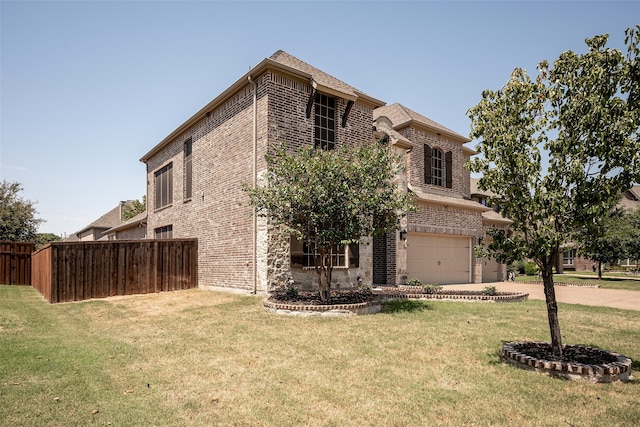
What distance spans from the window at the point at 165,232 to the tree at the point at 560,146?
1755 centimetres

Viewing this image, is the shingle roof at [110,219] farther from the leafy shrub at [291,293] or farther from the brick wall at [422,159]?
the leafy shrub at [291,293]

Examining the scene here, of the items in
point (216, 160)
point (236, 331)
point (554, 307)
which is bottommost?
point (236, 331)

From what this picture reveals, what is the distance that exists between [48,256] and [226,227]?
242 inches

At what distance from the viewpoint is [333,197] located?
10.5m

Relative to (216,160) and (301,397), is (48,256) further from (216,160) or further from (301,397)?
(301,397)

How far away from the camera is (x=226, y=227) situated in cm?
1478

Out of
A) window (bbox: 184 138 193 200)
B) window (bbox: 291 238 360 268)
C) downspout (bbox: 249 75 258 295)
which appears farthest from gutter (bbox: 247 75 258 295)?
window (bbox: 184 138 193 200)

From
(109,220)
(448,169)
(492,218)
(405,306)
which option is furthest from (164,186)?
(109,220)

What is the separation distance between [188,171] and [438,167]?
12805mm

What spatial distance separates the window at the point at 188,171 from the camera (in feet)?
60.4

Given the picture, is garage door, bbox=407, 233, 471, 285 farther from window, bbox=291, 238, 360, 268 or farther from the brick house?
window, bbox=291, 238, 360, 268

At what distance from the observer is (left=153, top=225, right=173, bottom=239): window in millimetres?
20688

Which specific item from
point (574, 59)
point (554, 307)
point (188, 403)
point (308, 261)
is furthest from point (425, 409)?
point (308, 261)

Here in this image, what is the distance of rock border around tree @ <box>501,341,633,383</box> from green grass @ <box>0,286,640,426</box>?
188 millimetres
